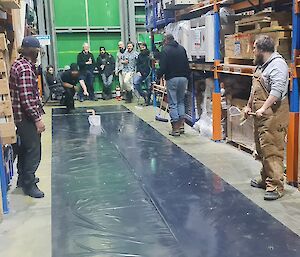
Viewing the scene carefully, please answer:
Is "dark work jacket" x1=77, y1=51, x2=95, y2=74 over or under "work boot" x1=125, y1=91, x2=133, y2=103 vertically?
over

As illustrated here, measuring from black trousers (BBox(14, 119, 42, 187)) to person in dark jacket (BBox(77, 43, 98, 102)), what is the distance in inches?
336

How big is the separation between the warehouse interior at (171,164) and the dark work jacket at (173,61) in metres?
0.05

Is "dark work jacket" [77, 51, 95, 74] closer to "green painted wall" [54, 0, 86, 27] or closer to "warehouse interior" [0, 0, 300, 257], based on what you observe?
"green painted wall" [54, 0, 86, 27]

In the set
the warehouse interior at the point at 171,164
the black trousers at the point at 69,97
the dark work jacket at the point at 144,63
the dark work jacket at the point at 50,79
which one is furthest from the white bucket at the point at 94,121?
the dark work jacket at the point at 50,79

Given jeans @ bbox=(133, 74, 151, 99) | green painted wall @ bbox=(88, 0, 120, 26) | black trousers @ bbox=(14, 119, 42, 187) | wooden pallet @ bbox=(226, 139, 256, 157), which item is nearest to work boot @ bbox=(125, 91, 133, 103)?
jeans @ bbox=(133, 74, 151, 99)

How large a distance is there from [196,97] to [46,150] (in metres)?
3.15

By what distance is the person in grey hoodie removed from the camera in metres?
A: 12.2

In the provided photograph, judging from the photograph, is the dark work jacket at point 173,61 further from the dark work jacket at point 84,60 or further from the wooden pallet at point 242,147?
the dark work jacket at point 84,60

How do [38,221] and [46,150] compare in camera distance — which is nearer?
[38,221]

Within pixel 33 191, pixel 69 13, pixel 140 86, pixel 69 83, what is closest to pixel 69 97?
pixel 69 83

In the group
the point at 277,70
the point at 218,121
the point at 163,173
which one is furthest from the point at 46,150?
the point at 277,70

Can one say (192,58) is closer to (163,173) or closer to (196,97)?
(196,97)

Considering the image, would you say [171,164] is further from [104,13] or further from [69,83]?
[104,13]

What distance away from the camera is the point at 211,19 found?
6.67 metres
